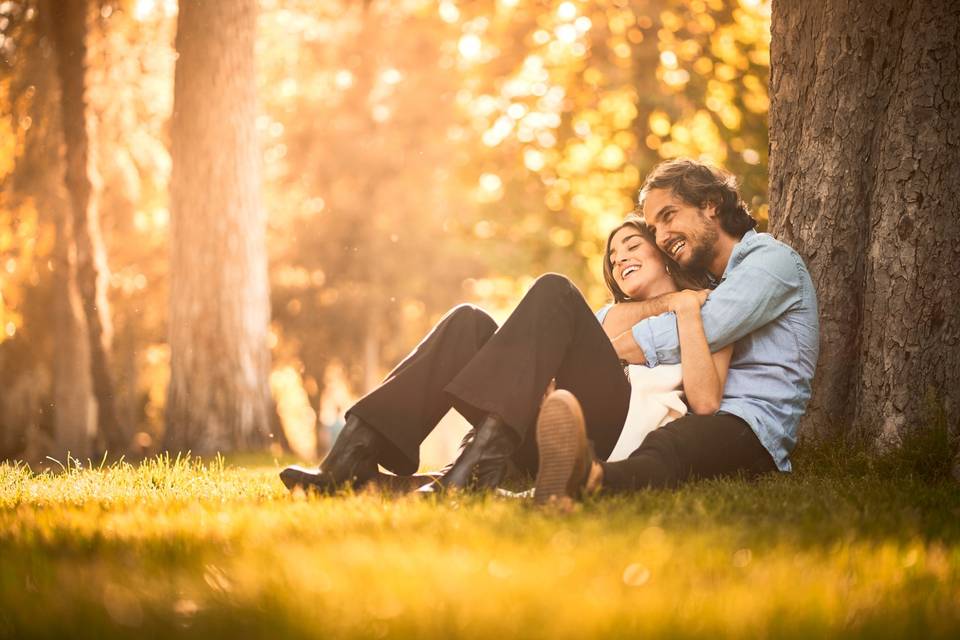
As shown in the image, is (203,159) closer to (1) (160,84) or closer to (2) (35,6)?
(2) (35,6)

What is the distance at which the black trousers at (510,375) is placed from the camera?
401 cm

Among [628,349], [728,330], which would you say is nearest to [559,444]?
[728,330]

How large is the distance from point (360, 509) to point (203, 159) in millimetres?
7503

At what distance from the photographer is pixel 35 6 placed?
534 inches

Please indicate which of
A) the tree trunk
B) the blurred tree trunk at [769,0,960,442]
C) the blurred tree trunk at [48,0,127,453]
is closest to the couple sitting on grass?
the blurred tree trunk at [769,0,960,442]

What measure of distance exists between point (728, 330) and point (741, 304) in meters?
0.13

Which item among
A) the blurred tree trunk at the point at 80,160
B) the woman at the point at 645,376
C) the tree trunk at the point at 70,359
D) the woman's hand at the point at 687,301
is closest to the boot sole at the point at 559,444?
the woman at the point at 645,376

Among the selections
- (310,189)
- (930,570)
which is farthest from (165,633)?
(310,189)

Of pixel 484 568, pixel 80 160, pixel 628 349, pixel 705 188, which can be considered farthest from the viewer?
pixel 80 160

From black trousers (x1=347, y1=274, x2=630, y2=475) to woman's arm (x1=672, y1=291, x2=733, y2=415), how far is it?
30cm

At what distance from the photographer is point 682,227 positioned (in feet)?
16.2

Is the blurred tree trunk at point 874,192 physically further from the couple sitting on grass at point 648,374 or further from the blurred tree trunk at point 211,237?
the blurred tree trunk at point 211,237

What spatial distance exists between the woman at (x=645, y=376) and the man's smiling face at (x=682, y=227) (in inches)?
5.2

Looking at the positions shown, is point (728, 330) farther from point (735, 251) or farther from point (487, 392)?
point (487, 392)
